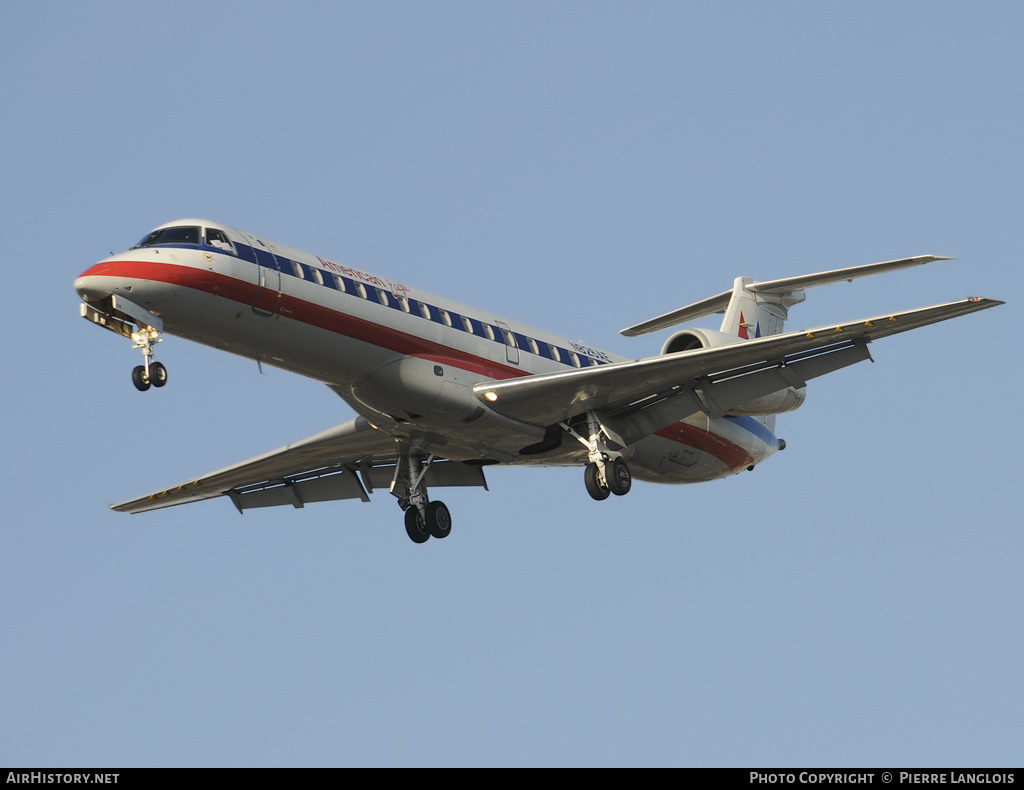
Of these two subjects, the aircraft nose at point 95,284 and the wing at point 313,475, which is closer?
the aircraft nose at point 95,284

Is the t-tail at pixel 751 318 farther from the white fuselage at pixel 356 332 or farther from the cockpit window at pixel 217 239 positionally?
the cockpit window at pixel 217 239

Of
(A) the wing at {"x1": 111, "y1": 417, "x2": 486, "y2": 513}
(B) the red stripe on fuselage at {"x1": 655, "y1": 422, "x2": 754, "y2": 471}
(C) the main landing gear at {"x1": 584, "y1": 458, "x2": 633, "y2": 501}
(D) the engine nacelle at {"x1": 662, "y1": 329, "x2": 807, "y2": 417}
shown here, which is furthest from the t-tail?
(A) the wing at {"x1": 111, "y1": 417, "x2": 486, "y2": 513}

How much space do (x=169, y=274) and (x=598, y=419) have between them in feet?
28.7

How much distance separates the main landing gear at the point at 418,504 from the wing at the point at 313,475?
651 millimetres

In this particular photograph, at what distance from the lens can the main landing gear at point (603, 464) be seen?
2741 centimetres

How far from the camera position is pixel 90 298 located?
23359 mm

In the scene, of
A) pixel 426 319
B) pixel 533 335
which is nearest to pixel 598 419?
pixel 533 335

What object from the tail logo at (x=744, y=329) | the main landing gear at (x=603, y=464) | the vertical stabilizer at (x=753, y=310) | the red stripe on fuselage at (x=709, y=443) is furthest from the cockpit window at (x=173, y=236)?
the tail logo at (x=744, y=329)

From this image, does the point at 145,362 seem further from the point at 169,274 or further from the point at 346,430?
the point at 346,430

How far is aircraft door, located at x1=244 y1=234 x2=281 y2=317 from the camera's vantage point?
952 inches

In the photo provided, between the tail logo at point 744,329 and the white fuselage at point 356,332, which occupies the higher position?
the tail logo at point 744,329

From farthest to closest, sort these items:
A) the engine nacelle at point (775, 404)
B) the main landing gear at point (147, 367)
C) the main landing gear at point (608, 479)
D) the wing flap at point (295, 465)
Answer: the engine nacelle at point (775, 404) → the wing flap at point (295, 465) → the main landing gear at point (608, 479) → the main landing gear at point (147, 367)

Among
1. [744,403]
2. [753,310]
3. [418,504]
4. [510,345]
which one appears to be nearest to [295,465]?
[418,504]
